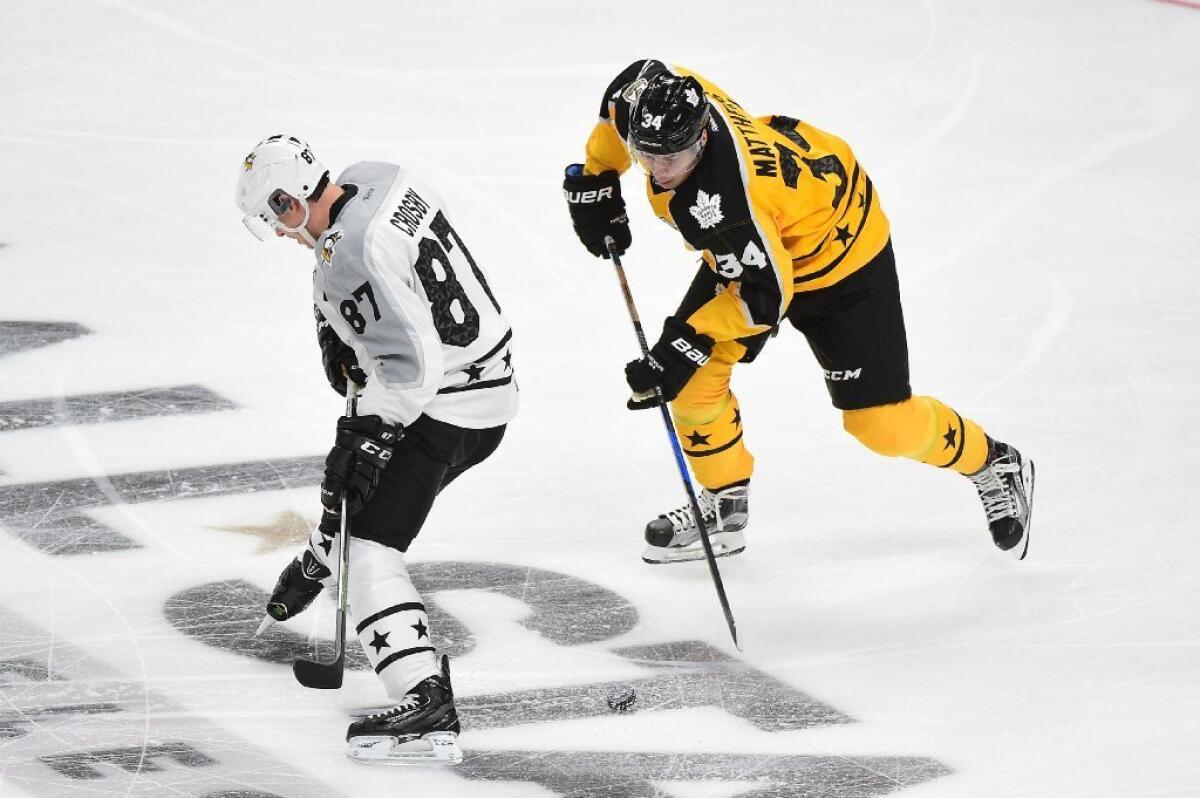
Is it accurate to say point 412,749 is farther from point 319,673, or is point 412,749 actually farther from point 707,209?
point 707,209

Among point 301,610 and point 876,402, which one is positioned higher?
point 876,402

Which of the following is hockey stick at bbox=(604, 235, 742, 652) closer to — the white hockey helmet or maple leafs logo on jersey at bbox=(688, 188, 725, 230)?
maple leafs logo on jersey at bbox=(688, 188, 725, 230)

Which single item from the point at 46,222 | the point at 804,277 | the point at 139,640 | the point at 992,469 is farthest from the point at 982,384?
the point at 46,222

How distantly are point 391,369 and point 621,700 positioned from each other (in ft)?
2.77

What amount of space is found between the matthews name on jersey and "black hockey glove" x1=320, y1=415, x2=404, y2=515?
32.7 inches

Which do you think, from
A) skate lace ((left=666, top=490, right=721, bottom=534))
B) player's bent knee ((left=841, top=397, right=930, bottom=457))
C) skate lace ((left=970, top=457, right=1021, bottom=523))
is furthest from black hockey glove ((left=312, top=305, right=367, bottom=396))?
skate lace ((left=970, top=457, right=1021, bottom=523))

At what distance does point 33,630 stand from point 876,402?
1965 millimetres

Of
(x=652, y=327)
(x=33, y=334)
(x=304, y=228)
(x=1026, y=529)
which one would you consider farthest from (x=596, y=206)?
(x=33, y=334)

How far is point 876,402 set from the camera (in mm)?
3939

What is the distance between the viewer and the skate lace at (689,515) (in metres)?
4.22

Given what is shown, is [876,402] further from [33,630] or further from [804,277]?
[33,630]

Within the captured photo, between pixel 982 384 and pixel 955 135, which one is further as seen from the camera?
pixel 955 135

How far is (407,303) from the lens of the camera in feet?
10.4

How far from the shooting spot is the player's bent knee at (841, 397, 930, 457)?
3.95 m
